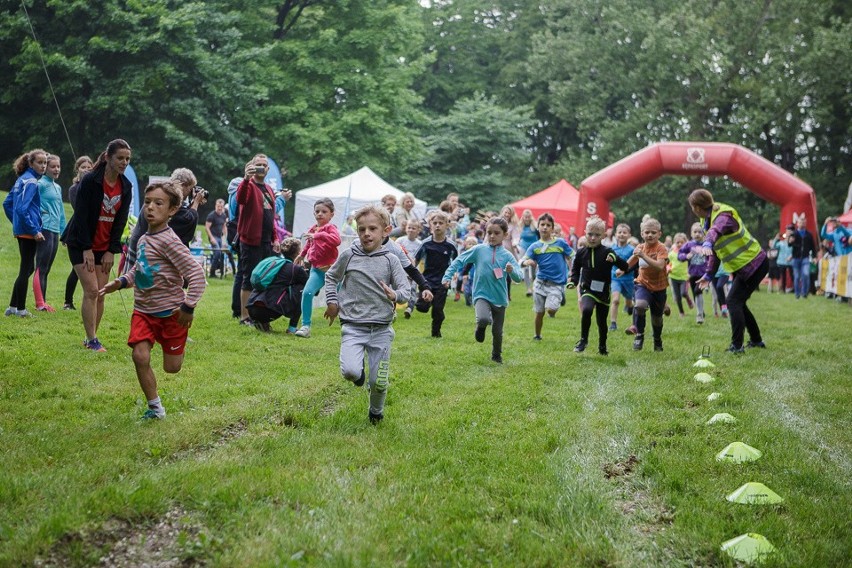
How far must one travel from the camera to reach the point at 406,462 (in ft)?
17.6

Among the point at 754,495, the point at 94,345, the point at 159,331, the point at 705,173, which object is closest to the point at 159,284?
the point at 159,331

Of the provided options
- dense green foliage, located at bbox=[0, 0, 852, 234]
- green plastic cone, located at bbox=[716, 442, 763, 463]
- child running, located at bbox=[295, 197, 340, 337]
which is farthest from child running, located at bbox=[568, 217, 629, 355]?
dense green foliage, located at bbox=[0, 0, 852, 234]

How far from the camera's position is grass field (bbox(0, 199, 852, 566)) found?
403 centimetres

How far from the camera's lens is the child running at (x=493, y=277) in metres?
10.1

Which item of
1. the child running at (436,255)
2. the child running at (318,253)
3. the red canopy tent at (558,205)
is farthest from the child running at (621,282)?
the red canopy tent at (558,205)

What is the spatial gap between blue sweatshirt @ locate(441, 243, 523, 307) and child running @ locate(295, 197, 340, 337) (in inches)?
77.2

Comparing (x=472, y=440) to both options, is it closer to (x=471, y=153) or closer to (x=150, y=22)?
(x=150, y=22)

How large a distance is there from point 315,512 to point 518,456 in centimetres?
169

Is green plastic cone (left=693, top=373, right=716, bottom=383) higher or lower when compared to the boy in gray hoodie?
lower

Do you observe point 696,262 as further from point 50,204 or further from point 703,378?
point 50,204

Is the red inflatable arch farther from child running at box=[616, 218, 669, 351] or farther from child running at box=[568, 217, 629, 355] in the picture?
child running at box=[568, 217, 629, 355]

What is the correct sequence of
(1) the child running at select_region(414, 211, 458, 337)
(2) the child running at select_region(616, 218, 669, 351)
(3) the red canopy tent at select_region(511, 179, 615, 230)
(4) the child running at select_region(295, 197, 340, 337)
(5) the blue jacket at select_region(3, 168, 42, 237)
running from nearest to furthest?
(5) the blue jacket at select_region(3, 168, 42, 237)
(4) the child running at select_region(295, 197, 340, 337)
(2) the child running at select_region(616, 218, 669, 351)
(1) the child running at select_region(414, 211, 458, 337)
(3) the red canopy tent at select_region(511, 179, 615, 230)

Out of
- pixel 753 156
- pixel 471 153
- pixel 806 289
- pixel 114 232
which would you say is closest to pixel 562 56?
pixel 471 153

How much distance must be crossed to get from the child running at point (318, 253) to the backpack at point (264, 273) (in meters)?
0.35
